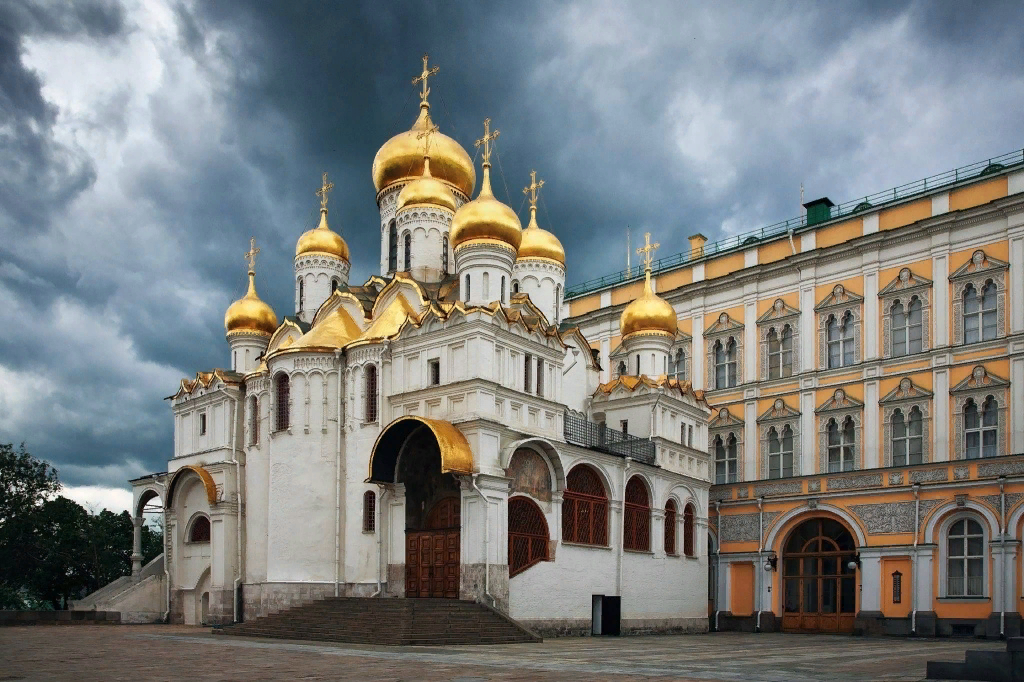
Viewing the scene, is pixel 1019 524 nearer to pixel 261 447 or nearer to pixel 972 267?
pixel 972 267

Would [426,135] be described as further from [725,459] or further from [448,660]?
[448,660]

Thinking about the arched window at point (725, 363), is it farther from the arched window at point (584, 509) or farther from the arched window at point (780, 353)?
the arched window at point (584, 509)

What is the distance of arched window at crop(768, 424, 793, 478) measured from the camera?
3203 cm

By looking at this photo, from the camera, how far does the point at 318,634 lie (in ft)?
69.3

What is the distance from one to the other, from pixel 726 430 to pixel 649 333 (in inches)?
193

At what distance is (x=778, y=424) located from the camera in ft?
106

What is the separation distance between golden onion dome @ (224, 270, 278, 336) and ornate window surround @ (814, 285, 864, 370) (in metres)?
17.9

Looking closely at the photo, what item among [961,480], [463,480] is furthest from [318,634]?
[961,480]

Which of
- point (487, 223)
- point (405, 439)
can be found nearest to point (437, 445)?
point (405, 439)

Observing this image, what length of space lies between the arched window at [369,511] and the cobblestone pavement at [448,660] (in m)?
4.91

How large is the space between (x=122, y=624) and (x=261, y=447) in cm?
792

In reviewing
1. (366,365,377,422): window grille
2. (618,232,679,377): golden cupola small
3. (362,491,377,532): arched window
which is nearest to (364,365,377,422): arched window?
(366,365,377,422): window grille

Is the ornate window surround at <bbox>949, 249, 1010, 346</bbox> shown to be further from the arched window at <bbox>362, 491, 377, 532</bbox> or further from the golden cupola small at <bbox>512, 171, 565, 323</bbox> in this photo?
the arched window at <bbox>362, 491, 377, 532</bbox>

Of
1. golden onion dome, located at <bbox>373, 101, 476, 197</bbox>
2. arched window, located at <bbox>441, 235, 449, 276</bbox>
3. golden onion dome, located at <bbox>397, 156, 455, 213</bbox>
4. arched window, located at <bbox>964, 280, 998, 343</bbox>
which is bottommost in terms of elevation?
arched window, located at <bbox>964, 280, 998, 343</bbox>
